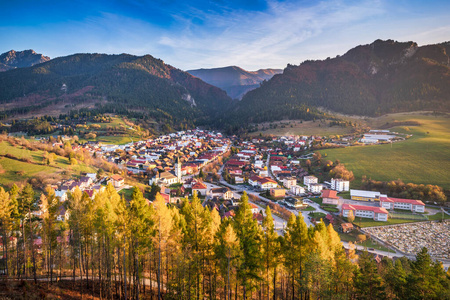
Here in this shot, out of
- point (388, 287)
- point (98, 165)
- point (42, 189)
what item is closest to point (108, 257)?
point (388, 287)

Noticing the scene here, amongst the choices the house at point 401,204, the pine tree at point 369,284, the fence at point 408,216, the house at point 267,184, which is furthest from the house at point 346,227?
the pine tree at point 369,284

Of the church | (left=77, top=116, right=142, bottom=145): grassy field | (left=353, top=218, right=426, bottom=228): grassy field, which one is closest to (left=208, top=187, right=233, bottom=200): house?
the church

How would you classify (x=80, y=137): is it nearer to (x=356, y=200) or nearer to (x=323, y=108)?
(x=356, y=200)

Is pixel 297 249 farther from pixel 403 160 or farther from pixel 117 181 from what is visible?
pixel 403 160

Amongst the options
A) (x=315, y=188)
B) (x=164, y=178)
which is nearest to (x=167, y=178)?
(x=164, y=178)

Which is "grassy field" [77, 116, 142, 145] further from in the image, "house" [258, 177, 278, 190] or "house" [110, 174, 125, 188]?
"house" [258, 177, 278, 190]

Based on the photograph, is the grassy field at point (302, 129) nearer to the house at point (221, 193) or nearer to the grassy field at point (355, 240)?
the house at point (221, 193)
